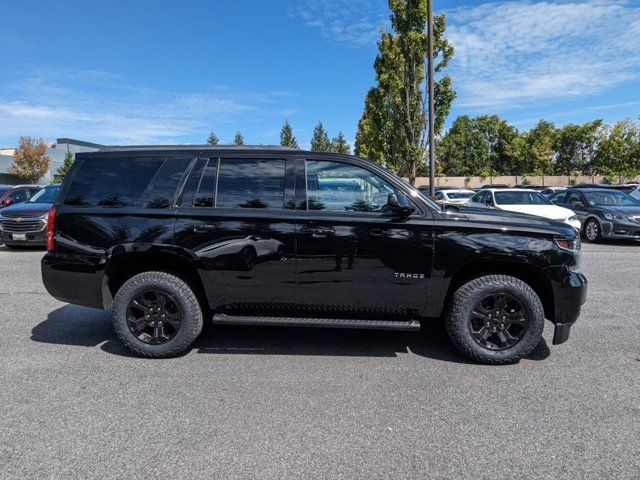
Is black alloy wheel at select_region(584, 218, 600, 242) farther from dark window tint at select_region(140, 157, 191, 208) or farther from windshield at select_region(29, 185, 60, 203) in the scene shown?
windshield at select_region(29, 185, 60, 203)

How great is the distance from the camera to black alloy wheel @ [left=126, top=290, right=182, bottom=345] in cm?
405

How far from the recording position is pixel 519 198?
13086 mm

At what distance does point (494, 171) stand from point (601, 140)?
45.7 feet

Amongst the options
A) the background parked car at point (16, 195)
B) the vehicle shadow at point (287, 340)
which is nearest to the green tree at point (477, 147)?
the background parked car at point (16, 195)

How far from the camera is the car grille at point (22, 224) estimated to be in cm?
1065

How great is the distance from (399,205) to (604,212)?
11.2m

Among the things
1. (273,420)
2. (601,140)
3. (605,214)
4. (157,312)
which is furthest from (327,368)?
(601,140)

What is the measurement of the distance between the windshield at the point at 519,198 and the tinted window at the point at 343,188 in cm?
1021

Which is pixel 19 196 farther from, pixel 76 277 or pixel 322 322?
pixel 322 322

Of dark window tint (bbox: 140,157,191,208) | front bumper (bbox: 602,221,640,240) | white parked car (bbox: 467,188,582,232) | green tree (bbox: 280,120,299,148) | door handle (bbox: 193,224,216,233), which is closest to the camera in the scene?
door handle (bbox: 193,224,216,233)

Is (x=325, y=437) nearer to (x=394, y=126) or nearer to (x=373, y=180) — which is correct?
(x=373, y=180)

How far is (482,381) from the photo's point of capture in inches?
141

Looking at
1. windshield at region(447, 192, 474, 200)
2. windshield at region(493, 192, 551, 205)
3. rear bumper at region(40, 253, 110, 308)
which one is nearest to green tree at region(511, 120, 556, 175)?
windshield at region(447, 192, 474, 200)

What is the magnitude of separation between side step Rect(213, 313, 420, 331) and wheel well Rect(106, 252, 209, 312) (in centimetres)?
42
